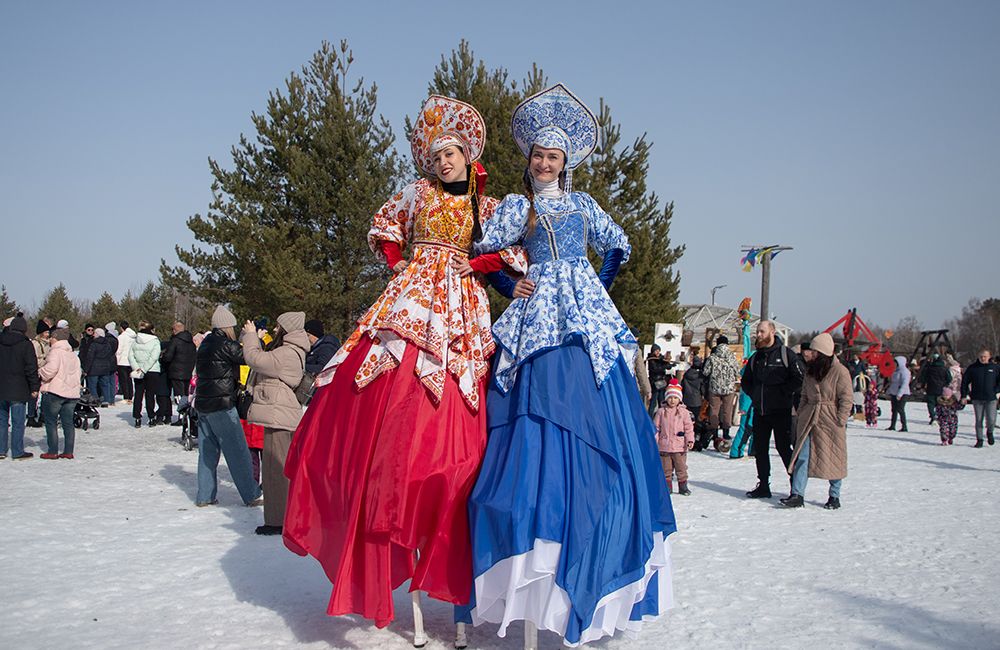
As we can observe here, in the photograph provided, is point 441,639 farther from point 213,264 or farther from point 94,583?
point 213,264

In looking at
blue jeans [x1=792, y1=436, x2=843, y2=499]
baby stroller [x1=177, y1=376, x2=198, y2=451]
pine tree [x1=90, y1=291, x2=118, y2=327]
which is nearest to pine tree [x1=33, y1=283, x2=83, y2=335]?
pine tree [x1=90, y1=291, x2=118, y2=327]

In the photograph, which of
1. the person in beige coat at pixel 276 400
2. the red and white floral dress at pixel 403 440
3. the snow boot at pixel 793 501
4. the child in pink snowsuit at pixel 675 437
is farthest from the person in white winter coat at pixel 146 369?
the red and white floral dress at pixel 403 440

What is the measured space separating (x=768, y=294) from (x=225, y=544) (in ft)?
81.3

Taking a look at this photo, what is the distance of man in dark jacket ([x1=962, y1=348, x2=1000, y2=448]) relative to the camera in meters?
15.7

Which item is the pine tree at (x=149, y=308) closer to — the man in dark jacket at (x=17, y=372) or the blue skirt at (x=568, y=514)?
the man in dark jacket at (x=17, y=372)

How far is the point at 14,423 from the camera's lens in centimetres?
1084

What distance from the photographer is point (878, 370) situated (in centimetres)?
3123

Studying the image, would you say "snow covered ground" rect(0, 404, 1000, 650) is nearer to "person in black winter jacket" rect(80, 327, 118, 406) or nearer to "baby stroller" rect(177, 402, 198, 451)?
"baby stroller" rect(177, 402, 198, 451)

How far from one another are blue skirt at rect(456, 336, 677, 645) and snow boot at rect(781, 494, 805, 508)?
529 centimetres

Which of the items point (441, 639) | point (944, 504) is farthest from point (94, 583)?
point (944, 504)

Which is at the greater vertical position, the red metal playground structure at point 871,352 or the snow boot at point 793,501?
the red metal playground structure at point 871,352

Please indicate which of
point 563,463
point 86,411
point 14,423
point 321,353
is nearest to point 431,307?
point 563,463

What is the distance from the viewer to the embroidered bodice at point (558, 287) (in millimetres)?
4027

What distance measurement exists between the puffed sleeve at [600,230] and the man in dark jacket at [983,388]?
1393 centimetres
